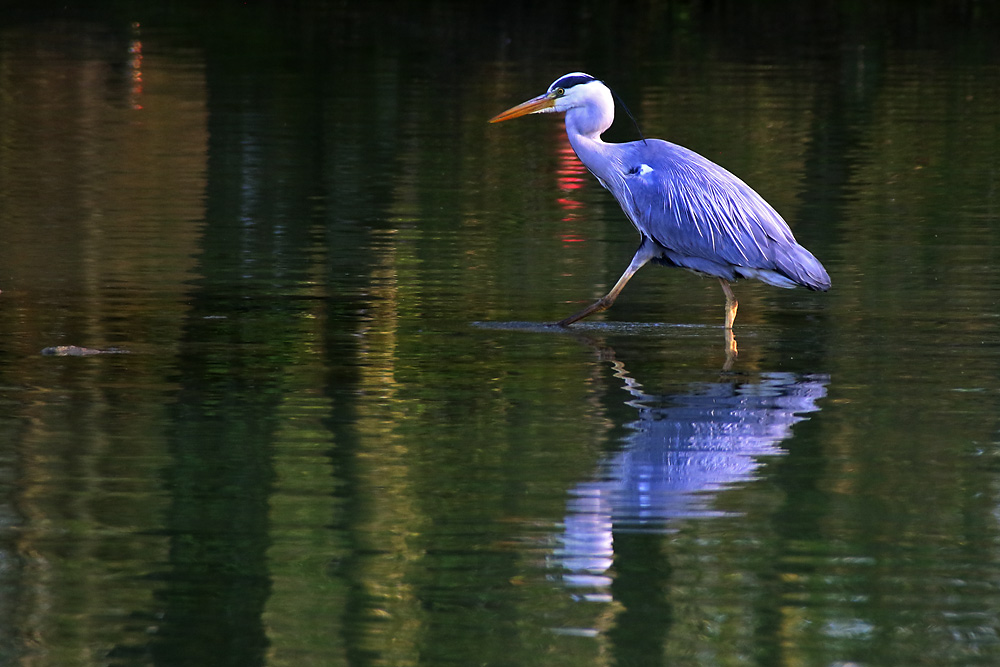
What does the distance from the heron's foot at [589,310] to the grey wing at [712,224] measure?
471mm

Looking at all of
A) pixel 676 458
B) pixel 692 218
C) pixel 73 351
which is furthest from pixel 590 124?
pixel 676 458

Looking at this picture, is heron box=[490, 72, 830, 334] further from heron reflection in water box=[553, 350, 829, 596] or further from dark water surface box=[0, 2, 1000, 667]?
heron reflection in water box=[553, 350, 829, 596]

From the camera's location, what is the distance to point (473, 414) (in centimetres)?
905

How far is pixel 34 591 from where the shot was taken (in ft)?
21.3

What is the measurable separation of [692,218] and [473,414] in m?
2.52

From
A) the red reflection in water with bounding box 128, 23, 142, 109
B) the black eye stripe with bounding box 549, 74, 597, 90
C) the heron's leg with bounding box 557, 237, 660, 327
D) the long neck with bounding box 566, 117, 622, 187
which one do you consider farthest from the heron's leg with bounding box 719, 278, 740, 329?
the red reflection in water with bounding box 128, 23, 142, 109

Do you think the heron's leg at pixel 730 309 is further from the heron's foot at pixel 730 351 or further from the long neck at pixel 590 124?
the long neck at pixel 590 124

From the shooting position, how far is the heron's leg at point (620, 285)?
440 inches

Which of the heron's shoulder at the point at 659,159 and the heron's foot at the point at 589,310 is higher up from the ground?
the heron's shoulder at the point at 659,159

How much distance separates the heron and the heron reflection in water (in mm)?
1132

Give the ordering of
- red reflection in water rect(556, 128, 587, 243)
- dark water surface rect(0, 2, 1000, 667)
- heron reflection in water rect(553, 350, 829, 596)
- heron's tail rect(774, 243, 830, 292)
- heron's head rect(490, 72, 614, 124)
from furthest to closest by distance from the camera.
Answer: red reflection in water rect(556, 128, 587, 243)
heron's head rect(490, 72, 614, 124)
heron's tail rect(774, 243, 830, 292)
heron reflection in water rect(553, 350, 829, 596)
dark water surface rect(0, 2, 1000, 667)

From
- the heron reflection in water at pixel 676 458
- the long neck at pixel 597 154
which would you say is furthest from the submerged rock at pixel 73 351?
the long neck at pixel 597 154

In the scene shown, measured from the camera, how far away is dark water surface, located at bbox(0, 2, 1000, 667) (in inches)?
246

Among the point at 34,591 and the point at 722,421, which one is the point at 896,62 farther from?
the point at 34,591
